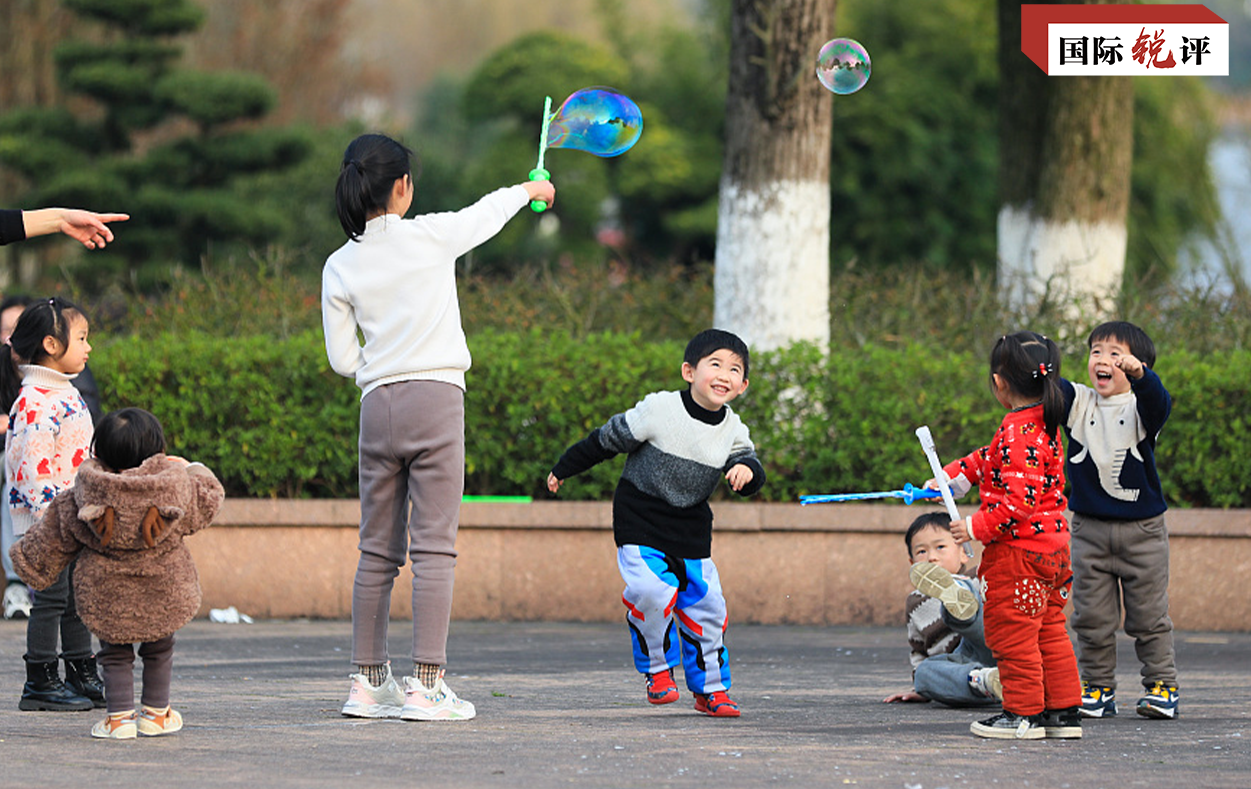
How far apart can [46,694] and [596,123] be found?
2.83 m

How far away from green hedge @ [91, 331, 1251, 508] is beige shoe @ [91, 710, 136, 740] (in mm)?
3821

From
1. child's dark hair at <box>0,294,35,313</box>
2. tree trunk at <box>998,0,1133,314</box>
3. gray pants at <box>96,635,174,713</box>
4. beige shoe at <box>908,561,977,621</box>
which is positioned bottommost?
gray pants at <box>96,635,174,713</box>

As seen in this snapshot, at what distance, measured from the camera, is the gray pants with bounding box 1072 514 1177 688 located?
578 centimetres

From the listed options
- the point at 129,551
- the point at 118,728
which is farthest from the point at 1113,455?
the point at 118,728

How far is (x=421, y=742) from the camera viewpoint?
4.93m

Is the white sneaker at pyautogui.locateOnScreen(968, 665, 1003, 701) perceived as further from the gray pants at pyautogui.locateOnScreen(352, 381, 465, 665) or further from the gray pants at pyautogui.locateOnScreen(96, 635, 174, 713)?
the gray pants at pyautogui.locateOnScreen(96, 635, 174, 713)

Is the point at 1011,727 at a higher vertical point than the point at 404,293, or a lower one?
lower

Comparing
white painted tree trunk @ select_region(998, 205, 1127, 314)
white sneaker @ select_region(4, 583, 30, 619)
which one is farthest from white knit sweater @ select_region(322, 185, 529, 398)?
white painted tree trunk @ select_region(998, 205, 1127, 314)

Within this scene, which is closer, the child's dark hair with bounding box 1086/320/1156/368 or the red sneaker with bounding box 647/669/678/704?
the child's dark hair with bounding box 1086/320/1156/368

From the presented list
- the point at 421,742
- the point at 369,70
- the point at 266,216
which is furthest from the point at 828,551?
the point at 369,70

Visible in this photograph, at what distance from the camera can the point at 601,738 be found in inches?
200

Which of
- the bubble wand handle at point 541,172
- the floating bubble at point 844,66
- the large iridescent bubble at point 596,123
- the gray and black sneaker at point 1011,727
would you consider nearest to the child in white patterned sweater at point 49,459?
the bubble wand handle at point 541,172

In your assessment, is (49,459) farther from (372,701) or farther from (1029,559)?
(1029,559)

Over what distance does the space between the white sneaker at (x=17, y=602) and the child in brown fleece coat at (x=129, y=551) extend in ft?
11.5
